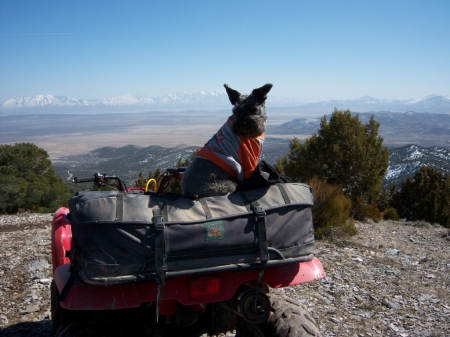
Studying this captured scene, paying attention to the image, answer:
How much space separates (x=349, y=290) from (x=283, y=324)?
277 cm

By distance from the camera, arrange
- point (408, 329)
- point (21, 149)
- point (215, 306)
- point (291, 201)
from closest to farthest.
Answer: point (291, 201)
point (215, 306)
point (408, 329)
point (21, 149)

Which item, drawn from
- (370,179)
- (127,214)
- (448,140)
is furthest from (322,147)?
(448,140)

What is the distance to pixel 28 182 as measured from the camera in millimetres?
15211

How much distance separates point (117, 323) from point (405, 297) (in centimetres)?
360

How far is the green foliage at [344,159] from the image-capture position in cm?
1622

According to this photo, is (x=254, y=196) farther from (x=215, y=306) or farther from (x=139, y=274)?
(x=215, y=306)

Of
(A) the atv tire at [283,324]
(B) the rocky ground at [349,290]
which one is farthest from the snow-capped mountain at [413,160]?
(A) the atv tire at [283,324]

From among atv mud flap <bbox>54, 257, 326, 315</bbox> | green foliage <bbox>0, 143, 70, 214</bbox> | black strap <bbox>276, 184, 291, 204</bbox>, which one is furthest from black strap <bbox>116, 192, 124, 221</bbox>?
green foliage <bbox>0, 143, 70, 214</bbox>

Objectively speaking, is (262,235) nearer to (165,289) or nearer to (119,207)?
(165,289)

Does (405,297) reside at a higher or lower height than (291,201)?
lower

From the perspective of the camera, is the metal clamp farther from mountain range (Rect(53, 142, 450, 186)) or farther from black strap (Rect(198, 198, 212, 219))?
mountain range (Rect(53, 142, 450, 186))

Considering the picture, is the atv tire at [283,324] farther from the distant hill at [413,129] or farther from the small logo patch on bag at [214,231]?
the distant hill at [413,129]

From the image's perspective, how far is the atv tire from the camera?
84.6 inches

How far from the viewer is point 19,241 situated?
20.4 feet
